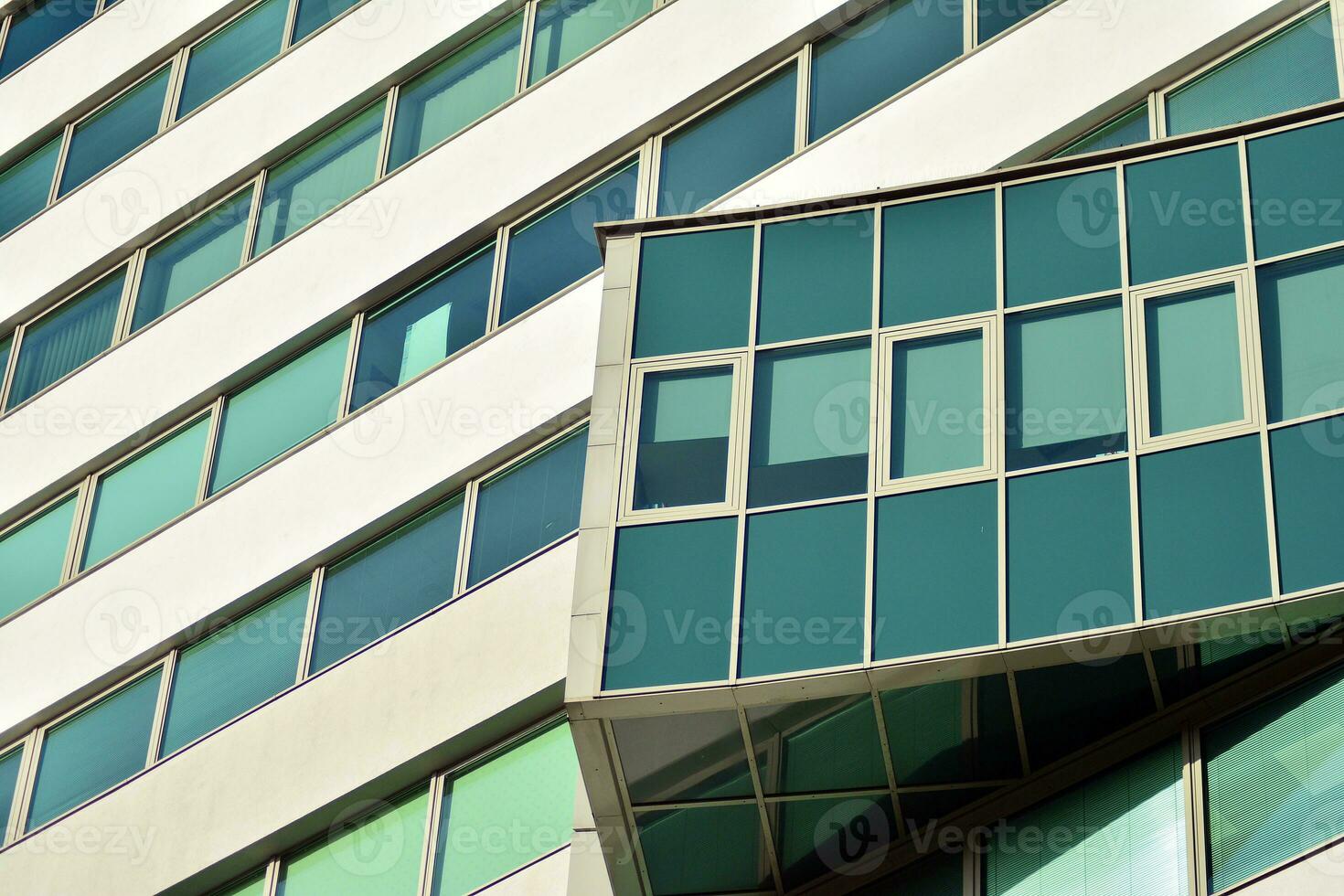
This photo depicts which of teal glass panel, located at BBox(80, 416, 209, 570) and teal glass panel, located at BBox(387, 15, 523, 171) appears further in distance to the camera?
teal glass panel, located at BBox(387, 15, 523, 171)

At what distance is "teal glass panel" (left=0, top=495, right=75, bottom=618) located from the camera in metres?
22.3

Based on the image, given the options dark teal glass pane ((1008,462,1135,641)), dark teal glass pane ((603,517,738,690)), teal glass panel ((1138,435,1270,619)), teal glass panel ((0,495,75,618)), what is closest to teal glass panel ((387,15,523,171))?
teal glass panel ((0,495,75,618))

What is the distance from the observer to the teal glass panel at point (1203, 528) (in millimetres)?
12953

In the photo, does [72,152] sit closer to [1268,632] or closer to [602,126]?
[602,126]

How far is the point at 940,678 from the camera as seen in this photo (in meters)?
13.4

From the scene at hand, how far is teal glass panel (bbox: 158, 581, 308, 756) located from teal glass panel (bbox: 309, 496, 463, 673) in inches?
13.6

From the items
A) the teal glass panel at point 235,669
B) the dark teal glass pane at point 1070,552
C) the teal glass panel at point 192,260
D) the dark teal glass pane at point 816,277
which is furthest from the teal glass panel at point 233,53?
the dark teal glass pane at point 1070,552

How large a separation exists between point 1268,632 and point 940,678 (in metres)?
2.11

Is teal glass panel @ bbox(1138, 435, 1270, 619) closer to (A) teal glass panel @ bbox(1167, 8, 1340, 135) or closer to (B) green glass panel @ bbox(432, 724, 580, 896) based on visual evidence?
(A) teal glass panel @ bbox(1167, 8, 1340, 135)

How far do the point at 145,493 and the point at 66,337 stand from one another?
11.7 feet

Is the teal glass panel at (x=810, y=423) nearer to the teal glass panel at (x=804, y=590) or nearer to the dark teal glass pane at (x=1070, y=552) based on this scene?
the teal glass panel at (x=804, y=590)

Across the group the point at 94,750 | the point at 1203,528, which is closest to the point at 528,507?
the point at 94,750

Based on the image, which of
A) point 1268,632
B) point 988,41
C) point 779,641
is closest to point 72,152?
point 988,41

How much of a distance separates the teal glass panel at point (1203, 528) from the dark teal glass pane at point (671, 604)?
2.86m
